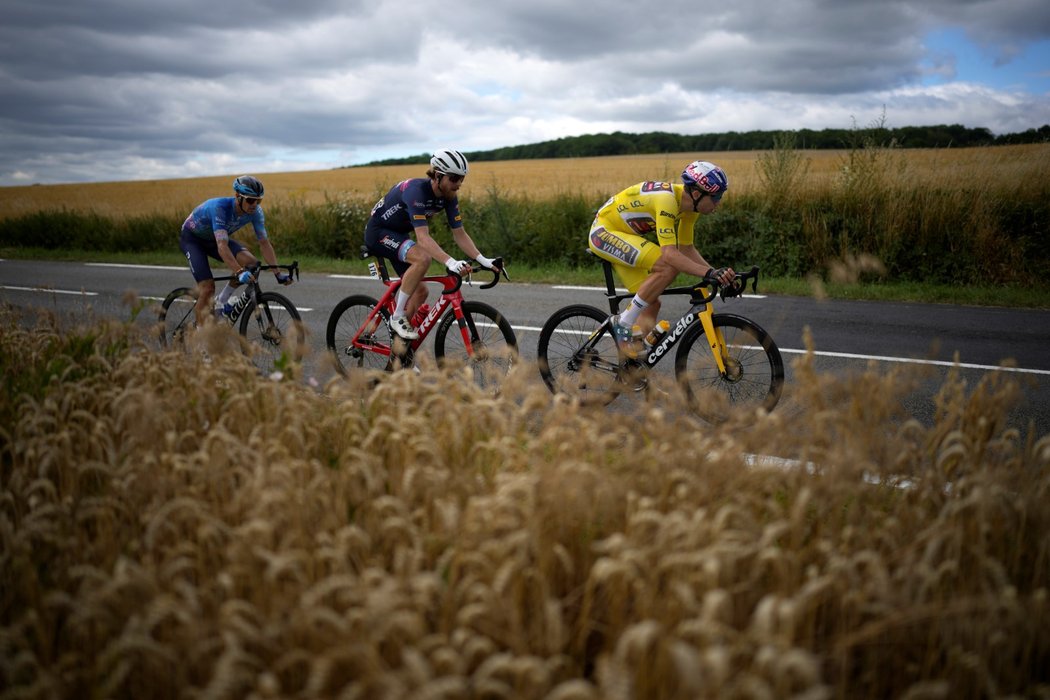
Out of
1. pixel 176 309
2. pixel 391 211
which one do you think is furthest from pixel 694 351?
pixel 176 309

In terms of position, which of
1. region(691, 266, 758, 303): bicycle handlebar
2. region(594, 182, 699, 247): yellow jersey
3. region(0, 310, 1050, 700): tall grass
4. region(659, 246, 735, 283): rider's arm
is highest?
region(594, 182, 699, 247): yellow jersey

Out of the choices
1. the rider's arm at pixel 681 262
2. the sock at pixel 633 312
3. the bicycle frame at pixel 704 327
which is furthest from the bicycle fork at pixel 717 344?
the sock at pixel 633 312

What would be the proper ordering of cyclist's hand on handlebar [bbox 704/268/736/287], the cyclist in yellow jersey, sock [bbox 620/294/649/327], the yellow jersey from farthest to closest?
sock [bbox 620/294/649/327]
the yellow jersey
the cyclist in yellow jersey
cyclist's hand on handlebar [bbox 704/268/736/287]

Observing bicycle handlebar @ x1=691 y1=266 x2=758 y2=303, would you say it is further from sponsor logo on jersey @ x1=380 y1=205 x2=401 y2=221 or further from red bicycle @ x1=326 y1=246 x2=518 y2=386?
sponsor logo on jersey @ x1=380 y1=205 x2=401 y2=221

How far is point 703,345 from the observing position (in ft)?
19.7

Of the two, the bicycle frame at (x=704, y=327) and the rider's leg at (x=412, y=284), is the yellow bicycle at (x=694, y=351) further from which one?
the rider's leg at (x=412, y=284)

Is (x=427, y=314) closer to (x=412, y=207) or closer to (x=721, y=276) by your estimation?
(x=412, y=207)

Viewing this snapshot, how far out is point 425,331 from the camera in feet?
22.5

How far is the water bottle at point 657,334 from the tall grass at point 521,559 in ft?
7.60

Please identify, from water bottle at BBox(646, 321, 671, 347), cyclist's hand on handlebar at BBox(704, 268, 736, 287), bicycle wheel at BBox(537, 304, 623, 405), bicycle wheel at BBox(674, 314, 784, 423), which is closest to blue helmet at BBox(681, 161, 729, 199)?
cyclist's hand on handlebar at BBox(704, 268, 736, 287)

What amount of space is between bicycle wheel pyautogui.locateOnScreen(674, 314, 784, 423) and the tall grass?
179 centimetres

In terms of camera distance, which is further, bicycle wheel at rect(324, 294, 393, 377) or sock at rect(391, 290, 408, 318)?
bicycle wheel at rect(324, 294, 393, 377)

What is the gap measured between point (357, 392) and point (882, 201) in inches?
493

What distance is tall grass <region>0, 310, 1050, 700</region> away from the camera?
2076 mm
